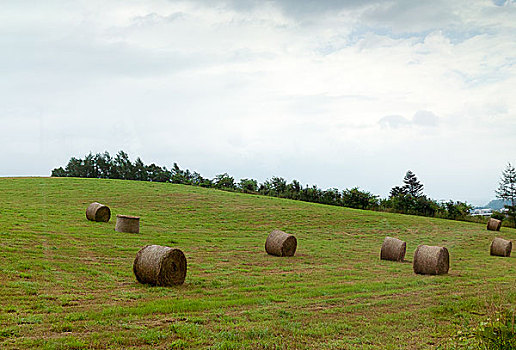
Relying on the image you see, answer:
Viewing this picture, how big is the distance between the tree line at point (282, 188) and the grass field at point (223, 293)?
1110 inches

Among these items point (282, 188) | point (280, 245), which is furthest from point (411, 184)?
point (280, 245)

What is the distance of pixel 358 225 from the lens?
34562 mm

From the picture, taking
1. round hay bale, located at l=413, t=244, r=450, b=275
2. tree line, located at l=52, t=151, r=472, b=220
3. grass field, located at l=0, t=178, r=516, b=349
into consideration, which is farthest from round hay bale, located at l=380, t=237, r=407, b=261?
tree line, located at l=52, t=151, r=472, b=220

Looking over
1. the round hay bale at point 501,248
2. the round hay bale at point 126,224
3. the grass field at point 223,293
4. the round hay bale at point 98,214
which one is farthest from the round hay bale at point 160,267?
the round hay bale at point 501,248

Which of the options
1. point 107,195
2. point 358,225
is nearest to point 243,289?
point 358,225

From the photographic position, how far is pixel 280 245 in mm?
18531

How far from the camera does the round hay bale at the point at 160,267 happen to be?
37.0ft

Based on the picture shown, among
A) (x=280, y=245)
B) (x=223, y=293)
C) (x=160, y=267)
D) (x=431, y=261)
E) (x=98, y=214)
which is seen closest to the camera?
(x=223, y=293)

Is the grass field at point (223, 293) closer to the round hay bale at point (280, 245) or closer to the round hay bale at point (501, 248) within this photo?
the round hay bale at point (280, 245)

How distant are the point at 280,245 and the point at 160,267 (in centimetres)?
812

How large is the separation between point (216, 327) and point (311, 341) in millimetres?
1742

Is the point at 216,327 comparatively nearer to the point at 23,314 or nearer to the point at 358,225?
Answer: the point at 23,314

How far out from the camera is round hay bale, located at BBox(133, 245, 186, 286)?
37.0ft

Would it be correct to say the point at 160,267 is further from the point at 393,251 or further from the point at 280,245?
the point at 393,251
